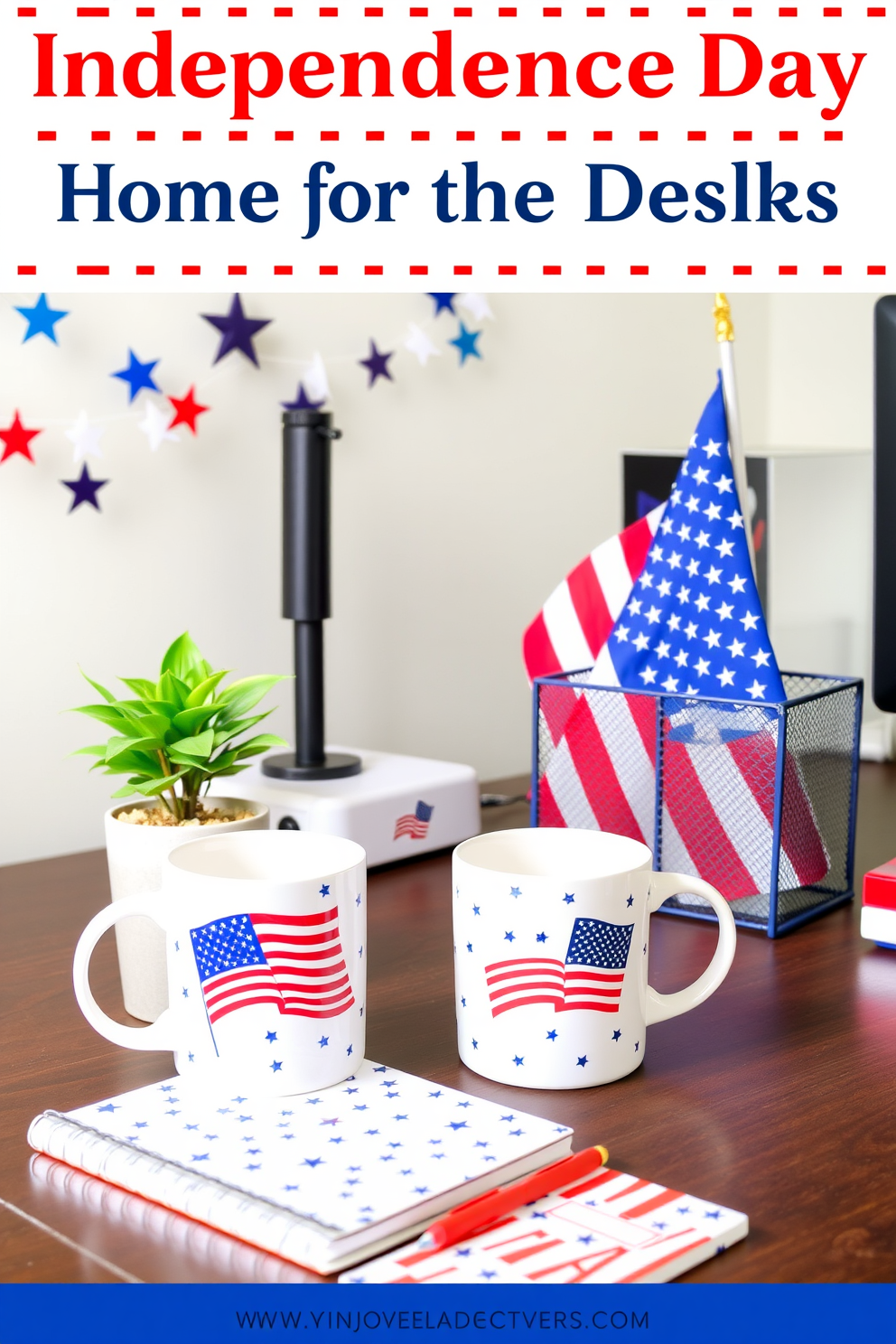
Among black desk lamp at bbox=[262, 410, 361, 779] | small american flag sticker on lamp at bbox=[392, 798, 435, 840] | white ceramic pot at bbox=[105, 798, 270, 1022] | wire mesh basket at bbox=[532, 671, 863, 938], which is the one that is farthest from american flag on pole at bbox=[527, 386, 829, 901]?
white ceramic pot at bbox=[105, 798, 270, 1022]

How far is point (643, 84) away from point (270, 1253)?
1150mm

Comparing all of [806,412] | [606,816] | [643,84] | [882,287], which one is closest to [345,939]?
[606,816]

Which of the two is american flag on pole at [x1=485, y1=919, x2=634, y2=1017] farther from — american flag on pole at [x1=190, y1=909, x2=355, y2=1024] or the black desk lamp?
the black desk lamp

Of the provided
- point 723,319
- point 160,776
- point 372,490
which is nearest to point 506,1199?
point 160,776

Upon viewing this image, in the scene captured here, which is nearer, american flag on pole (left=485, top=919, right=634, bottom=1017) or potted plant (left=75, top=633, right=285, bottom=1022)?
american flag on pole (left=485, top=919, right=634, bottom=1017)

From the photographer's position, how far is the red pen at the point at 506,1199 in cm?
48

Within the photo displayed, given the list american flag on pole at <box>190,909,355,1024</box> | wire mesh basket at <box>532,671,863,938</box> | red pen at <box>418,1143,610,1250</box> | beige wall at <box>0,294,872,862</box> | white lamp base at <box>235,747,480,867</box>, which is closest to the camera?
red pen at <box>418,1143,610,1250</box>

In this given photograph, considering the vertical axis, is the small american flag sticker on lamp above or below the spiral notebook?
above

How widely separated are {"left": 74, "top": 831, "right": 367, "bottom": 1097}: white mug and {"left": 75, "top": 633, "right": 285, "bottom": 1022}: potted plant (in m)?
0.10

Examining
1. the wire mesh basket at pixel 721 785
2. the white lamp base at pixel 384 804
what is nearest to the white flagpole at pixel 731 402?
the wire mesh basket at pixel 721 785

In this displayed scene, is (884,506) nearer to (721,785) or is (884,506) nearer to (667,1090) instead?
(721,785)

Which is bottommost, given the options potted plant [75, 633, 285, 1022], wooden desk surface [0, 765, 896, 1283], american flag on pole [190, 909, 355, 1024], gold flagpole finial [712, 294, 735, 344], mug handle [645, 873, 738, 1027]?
wooden desk surface [0, 765, 896, 1283]

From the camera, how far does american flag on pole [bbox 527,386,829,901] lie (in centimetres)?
91

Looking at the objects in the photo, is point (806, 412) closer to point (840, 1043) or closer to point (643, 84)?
point (643, 84)
